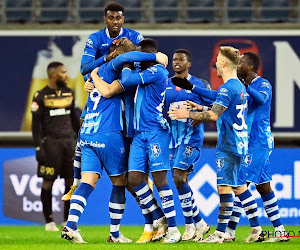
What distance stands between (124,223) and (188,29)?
12.3 ft

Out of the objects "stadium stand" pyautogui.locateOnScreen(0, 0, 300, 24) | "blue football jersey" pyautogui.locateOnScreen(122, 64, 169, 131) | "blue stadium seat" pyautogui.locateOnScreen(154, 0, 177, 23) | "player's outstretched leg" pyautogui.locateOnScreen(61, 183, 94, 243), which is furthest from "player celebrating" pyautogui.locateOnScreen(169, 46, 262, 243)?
"blue stadium seat" pyautogui.locateOnScreen(154, 0, 177, 23)

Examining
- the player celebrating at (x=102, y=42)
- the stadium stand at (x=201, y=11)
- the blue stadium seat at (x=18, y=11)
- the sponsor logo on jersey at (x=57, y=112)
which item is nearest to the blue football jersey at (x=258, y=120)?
the player celebrating at (x=102, y=42)

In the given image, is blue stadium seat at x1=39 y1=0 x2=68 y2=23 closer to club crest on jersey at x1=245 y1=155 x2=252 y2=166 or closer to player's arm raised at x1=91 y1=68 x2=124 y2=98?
club crest on jersey at x1=245 y1=155 x2=252 y2=166

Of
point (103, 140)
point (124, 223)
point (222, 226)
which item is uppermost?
point (103, 140)

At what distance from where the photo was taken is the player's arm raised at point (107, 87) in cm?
970

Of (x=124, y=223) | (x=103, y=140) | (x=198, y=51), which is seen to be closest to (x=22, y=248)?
(x=103, y=140)

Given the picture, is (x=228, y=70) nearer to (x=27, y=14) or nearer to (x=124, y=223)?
(x=124, y=223)

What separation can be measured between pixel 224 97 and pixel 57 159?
4.52 m

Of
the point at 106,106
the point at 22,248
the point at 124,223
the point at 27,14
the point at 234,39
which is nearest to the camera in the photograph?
the point at 22,248

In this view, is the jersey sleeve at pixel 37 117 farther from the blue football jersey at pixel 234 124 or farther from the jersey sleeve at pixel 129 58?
the blue football jersey at pixel 234 124

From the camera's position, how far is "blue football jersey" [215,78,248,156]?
9898mm

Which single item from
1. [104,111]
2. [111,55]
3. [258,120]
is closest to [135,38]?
[111,55]

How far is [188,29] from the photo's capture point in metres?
16.1

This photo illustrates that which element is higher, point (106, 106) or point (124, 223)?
point (106, 106)
